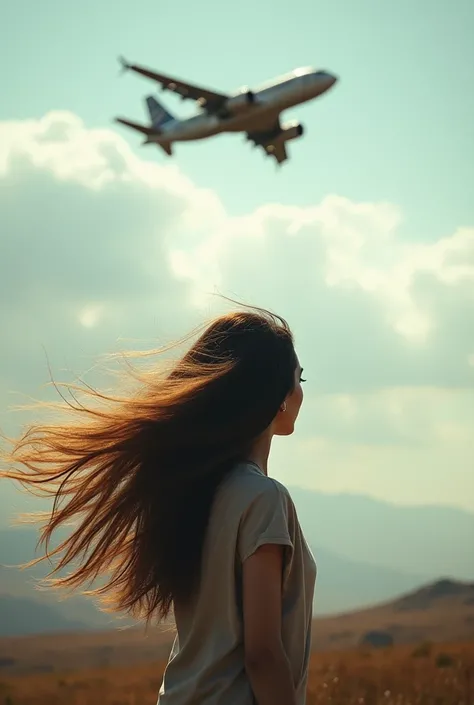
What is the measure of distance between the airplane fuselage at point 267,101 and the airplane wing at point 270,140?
99 centimetres

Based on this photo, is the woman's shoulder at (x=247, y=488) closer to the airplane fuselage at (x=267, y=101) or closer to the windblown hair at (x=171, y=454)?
the windblown hair at (x=171, y=454)

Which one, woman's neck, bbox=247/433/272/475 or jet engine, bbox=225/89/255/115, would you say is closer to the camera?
woman's neck, bbox=247/433/272/475

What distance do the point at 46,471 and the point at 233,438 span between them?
0.80m

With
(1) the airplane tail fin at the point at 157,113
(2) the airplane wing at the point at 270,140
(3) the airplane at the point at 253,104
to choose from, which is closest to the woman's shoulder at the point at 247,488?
(3) the airplane at the point at 253,104

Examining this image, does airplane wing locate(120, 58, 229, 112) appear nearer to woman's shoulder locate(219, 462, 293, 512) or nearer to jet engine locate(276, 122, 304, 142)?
jet engine locate(276, 122, 304, 142)

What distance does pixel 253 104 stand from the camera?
33.3 metres

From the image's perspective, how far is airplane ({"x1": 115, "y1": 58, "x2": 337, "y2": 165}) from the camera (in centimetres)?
3303

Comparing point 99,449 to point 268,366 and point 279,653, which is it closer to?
point 268,366

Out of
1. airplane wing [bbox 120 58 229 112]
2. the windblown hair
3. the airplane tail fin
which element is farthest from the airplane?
the windblown hair

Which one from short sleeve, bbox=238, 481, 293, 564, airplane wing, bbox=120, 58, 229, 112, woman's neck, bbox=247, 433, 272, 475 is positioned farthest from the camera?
airplane wing, bbox=120, 58, 229, 112

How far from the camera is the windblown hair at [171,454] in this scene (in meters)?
2.13

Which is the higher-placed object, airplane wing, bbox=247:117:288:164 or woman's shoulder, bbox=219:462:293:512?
airplane wing, bbox=247:117:288:164

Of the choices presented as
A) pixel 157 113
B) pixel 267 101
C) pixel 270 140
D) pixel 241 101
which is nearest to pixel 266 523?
pixel 241 101

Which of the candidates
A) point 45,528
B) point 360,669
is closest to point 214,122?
point 360,669
